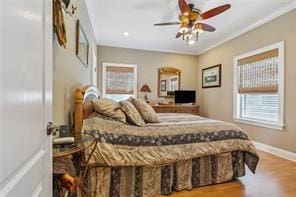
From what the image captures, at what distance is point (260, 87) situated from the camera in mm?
3965

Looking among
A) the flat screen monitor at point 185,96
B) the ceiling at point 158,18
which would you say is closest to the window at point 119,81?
the ceiling at point 158,18

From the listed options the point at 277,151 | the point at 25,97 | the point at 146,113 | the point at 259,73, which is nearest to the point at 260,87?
the point at 259,73

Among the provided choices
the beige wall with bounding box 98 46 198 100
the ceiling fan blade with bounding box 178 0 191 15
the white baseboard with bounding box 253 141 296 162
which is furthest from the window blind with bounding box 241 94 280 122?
the ceiling fan blade with bounding box 178 0 191 15

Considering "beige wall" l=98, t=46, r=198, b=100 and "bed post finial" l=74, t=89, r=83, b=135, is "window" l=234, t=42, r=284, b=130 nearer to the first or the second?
"beige wall" l=98, t=46, r=198, b=100

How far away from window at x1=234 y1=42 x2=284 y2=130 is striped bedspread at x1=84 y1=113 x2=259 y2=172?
5.76 ft

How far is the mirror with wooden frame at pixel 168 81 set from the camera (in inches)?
242

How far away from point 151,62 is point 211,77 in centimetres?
189

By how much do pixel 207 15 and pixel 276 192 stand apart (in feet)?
8.38

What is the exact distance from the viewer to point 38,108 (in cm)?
84

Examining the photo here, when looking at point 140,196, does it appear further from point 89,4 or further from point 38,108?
point 89,4

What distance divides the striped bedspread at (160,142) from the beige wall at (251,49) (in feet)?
5.01

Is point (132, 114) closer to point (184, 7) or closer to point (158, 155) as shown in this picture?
point (158, 155)

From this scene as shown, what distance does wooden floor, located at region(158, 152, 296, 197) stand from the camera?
214 centimetres

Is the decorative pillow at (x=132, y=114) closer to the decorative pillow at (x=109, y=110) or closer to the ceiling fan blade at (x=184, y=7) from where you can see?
the decorative pillow at (x=109, y=110)
